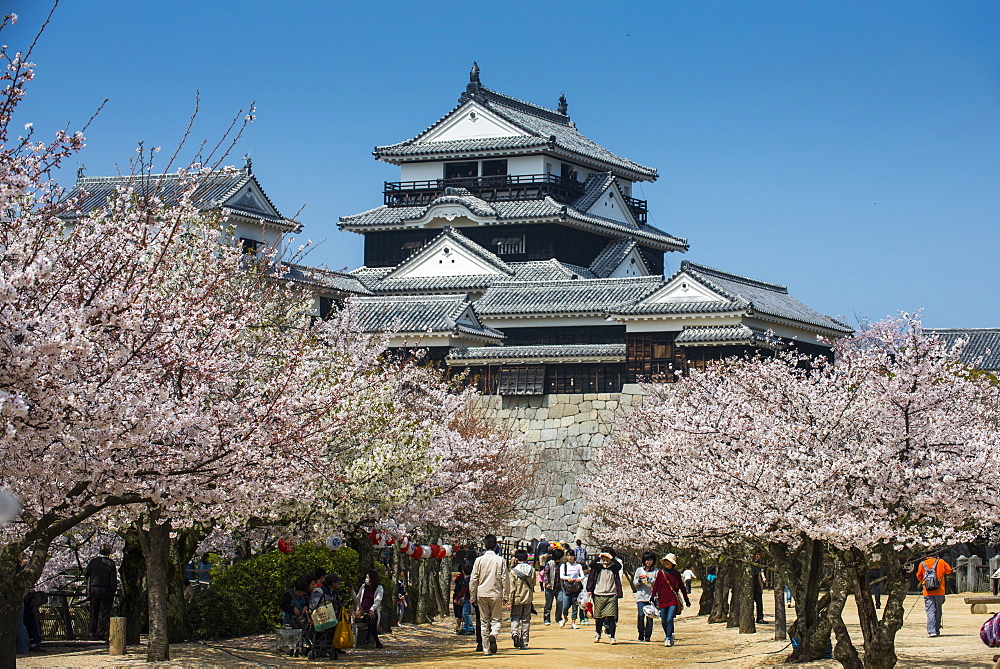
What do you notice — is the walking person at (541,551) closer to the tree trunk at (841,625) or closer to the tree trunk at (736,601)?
the tree trunk at (736,601)

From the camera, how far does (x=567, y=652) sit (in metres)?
17.9

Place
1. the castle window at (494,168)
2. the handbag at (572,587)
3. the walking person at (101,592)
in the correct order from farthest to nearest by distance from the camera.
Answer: the castle window at (494,168), the handbag at (572,587), the walking person at (101,592)

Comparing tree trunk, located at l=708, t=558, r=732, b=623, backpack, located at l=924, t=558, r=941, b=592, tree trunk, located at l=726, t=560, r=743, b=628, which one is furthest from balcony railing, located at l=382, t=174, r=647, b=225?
backpack, located at l=924, t=558, r=941, b=592

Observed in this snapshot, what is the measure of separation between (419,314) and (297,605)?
2848cm

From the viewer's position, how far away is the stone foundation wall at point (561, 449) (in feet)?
137

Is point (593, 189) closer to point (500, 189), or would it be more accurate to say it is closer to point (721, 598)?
point (500, 189)

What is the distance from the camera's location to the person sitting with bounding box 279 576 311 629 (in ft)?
53.9

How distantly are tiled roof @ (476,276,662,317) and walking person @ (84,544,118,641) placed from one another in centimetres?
2786

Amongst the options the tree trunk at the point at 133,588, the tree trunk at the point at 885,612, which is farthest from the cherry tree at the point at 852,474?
the tree trunk at the point at 133,588

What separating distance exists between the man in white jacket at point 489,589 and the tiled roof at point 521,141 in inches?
1430

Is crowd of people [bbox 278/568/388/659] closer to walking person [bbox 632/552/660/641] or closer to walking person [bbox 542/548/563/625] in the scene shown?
walking person [bbox 632/552/660/641]

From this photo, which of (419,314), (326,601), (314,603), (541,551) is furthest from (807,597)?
(419,314)

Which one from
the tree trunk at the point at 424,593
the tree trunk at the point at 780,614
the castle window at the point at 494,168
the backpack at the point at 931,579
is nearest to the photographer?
the tree trunk at the point at 780,614

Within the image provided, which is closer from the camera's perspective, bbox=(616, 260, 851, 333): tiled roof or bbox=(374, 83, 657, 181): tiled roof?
bbox=(616, 260, 851, 333): tiled roof
